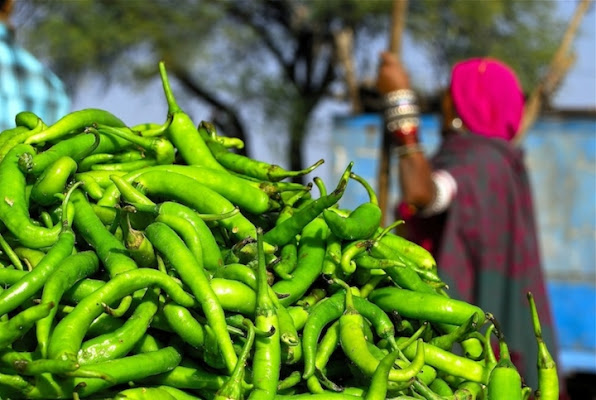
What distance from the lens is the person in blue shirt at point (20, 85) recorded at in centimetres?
411

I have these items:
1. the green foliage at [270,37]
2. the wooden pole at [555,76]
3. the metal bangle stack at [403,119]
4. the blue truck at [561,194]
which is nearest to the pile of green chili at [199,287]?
the metal bangle stack at [403,119]

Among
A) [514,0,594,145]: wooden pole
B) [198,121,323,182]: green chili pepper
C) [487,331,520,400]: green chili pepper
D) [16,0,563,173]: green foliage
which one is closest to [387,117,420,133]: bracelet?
[198,121,323,182]: green chili pepper

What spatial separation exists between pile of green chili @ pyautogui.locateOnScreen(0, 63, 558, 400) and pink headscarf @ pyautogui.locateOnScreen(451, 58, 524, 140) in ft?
10.2

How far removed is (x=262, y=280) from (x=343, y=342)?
0.66 feet

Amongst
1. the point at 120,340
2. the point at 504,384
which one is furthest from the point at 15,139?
the point at 504,384

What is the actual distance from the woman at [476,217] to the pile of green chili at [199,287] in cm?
254

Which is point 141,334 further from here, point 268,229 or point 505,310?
point 505,310

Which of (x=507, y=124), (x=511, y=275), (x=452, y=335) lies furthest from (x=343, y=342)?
(x=507, y=124)

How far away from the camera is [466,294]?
14.6 ft

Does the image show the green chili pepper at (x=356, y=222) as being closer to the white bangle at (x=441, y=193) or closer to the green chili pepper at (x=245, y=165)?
the green chili pepper at (x=245, y=165)

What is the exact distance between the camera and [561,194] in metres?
8.77

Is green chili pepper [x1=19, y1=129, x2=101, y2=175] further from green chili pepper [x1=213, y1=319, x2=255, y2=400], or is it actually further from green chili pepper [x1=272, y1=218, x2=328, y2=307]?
green chili pepper [x1=213, y1=319, x2=255, y2=400]

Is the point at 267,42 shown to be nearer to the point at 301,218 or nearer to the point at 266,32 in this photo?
the point at 266,32

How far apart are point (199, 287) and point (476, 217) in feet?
10.7
